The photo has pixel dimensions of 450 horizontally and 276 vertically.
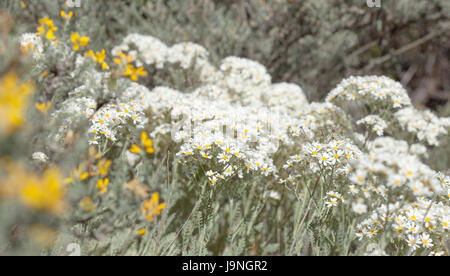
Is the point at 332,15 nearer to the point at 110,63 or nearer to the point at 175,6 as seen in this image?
the point at 175,6

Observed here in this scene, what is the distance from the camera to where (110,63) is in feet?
11.0

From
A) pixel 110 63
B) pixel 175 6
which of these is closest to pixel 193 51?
pixel 110 63

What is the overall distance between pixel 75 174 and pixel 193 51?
238cm

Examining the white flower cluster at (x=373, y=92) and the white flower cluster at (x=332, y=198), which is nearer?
the white flower cluster at (x=332, y=198)

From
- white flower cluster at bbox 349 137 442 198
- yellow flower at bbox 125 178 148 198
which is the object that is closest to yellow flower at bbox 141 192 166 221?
yellow flower at bbox 125 178 148 198

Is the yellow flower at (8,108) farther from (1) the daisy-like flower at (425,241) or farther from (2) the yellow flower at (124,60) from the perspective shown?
(1) the daisy-like flower at (425,241)

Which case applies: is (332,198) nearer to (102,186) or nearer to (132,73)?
(102,186)

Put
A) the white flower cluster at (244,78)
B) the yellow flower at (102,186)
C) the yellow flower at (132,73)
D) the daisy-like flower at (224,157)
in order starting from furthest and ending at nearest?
the white flower cluster at (244,78) < the yellow flower at (132,73) < the daisy-like flower at (224,157) < the yellow flower at (102,186)

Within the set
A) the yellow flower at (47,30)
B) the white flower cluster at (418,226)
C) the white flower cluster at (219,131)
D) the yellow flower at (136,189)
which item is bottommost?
the white flower cluster at (418,226)

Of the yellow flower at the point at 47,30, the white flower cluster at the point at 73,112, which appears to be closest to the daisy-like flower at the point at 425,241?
the white flower cluster at the point at 73,112

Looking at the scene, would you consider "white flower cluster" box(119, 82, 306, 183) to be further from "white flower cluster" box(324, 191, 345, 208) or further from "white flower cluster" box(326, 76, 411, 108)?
"white flower cluster" box(326, 76, 411, 108)

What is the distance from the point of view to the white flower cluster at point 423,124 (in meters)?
2.55

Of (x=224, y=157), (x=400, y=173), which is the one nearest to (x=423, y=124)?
(x=400, y=173)

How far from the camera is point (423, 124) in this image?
101 inches
